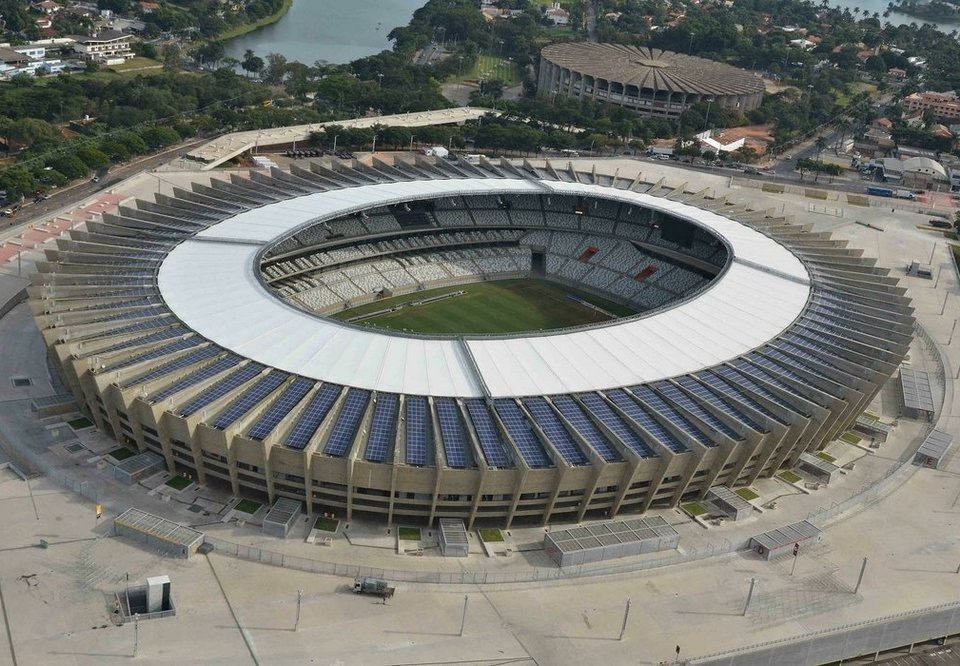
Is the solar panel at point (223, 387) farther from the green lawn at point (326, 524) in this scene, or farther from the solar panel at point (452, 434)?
the solar panel at point (452, 434)

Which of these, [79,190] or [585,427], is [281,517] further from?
[79,190]

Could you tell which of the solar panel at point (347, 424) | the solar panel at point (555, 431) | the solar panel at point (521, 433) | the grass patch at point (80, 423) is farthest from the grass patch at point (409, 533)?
the grass patch at point (80, 423)

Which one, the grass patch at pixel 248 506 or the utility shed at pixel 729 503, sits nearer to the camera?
the grass patch at pixel 248 506

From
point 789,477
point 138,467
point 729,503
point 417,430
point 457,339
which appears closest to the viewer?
point 417,430

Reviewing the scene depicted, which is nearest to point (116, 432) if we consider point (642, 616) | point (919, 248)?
point (642, 616)

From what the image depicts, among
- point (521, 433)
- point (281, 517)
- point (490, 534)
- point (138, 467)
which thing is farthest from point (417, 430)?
point (138, 467)

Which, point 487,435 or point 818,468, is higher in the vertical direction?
point 487,435

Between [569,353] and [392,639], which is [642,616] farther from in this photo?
[569,353]
